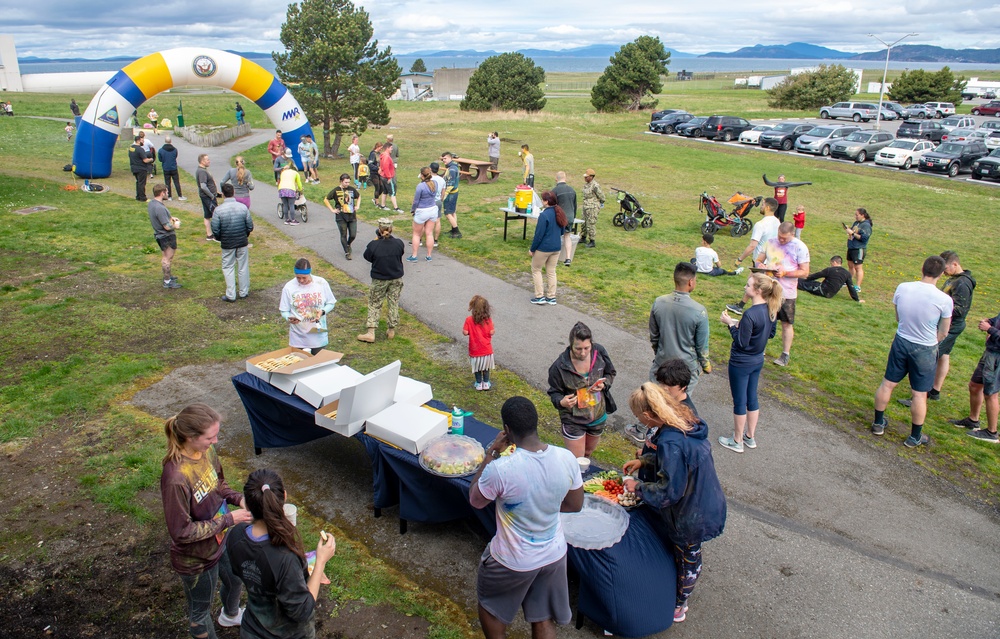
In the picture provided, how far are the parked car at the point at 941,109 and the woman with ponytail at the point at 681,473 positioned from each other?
190 ft

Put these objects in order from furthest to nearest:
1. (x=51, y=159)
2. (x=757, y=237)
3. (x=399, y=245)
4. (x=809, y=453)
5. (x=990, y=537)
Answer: (x=51, y=159) → (x=757, y=237) → (x=399, y=245) → (x=809, y=453) → (x=990, y=537)

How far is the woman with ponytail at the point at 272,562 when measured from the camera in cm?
296

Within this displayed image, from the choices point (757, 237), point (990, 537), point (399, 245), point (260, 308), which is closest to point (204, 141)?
point (260, 308)

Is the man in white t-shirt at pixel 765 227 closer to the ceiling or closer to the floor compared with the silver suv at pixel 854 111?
closer to the floor

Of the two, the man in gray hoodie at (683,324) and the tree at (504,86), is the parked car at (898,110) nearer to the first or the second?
the tree at (504,86)

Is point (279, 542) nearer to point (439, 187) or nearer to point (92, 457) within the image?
point (92, 457)

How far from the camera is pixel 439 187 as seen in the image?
12.6 meters

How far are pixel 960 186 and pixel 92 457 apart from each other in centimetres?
3007

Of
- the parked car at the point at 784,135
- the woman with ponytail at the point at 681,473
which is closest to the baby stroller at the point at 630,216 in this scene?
the woman with ponytail at the point at 681,473

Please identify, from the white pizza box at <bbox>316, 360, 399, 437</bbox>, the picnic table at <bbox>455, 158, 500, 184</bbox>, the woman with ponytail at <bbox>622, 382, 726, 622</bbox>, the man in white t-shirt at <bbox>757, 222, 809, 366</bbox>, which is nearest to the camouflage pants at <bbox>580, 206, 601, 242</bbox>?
the man in white t-shirt at <bbox>757, 222, 809, 366</bbox>

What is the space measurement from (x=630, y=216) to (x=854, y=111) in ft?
133

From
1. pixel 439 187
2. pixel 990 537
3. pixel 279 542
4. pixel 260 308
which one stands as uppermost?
pixel 439 187

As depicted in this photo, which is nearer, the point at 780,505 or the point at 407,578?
the point at 407,578

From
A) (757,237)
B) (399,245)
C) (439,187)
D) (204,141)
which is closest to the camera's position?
(399,245)
